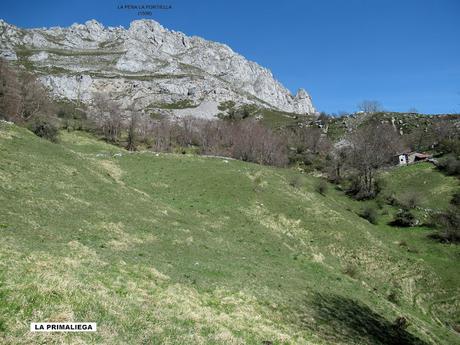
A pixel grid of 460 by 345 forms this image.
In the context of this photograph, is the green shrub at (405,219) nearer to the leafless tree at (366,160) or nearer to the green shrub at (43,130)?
the leafless tree at (366,160)

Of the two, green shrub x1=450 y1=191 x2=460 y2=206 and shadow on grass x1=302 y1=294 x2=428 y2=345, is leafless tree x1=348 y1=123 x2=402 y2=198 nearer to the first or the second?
green shrub x1=450 y1=191 x2=460 y2=206

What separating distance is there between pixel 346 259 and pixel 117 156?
139 ft

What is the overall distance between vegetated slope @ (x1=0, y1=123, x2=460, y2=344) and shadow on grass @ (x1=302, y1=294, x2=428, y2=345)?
5.2 inches

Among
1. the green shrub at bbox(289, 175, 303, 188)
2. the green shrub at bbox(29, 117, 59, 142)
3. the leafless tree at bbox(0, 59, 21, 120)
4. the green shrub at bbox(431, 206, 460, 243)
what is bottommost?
the green shrub at bbox(431, 206, 460, 243)

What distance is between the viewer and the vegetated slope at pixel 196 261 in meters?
15.2

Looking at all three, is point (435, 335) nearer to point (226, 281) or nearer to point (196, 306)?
point (226, 281)

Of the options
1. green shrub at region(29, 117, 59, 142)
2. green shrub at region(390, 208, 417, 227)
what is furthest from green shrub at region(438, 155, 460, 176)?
green shrub at region(29, 117, 59, 142)

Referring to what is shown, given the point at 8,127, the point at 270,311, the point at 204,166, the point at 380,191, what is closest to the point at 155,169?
the point at 204,166

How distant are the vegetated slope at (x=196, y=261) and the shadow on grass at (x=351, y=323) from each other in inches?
5.2

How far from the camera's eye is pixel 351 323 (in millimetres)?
24891

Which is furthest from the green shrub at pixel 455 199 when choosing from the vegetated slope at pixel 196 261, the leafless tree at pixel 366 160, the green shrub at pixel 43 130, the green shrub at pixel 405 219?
the green shrub at pixel 43 130

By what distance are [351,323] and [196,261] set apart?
1231 centimetres

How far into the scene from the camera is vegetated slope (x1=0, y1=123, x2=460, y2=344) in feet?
49.9

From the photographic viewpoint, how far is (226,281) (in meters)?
25.0
